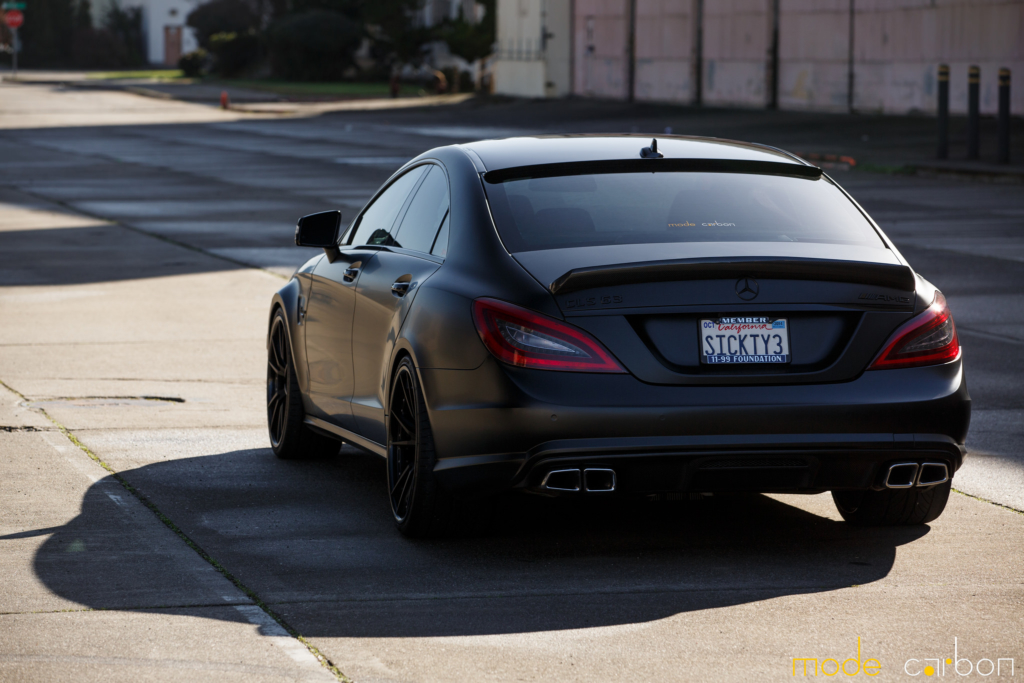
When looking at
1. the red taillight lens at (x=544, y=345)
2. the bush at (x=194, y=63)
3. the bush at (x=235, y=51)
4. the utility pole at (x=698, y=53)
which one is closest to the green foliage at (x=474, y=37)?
the utility pole at (x=698, y=53)

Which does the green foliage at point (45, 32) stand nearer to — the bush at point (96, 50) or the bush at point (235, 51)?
the bush at point (96, 50)

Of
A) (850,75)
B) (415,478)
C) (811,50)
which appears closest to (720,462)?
(415,478)

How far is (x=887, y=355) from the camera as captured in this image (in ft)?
19.0

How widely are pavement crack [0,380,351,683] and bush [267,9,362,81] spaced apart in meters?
69.6

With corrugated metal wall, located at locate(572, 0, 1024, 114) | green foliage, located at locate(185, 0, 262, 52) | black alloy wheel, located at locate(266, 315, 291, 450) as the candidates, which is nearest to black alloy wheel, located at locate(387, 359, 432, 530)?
black alloy wheel, located at locate(266, 315, 291, 450)

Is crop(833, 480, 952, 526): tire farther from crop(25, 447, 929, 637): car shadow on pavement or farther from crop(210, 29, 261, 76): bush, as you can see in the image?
crop(210, 29, 261, 76): bush

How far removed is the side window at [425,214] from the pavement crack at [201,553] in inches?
56.0

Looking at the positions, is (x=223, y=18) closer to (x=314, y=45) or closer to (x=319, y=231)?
(x=314, y=45)

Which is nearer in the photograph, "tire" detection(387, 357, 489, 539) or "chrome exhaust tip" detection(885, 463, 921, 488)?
"chrome exhaust tip" detection(885, 463, 921, 488)

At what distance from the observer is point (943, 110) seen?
91.2ft

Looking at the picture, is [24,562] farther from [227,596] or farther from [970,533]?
[970,533]

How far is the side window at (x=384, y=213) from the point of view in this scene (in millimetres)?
7234

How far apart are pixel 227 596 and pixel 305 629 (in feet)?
1.55

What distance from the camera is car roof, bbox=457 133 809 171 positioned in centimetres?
662
